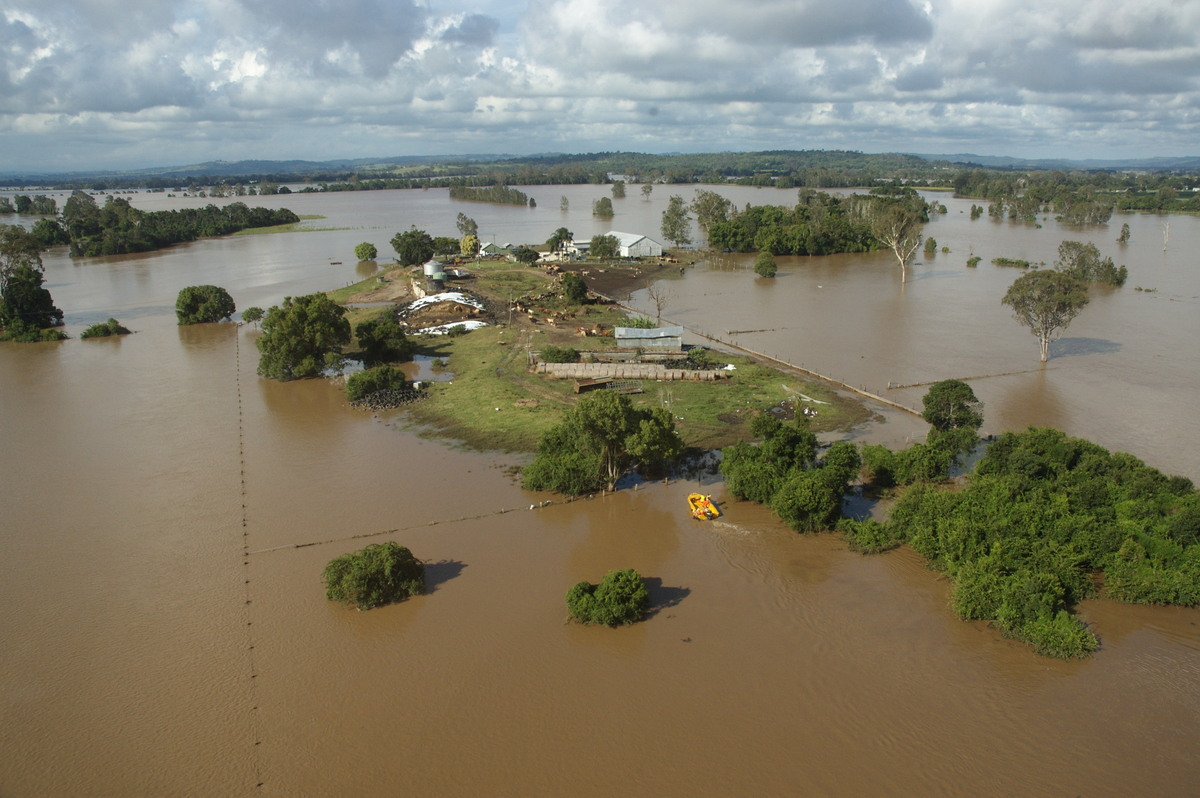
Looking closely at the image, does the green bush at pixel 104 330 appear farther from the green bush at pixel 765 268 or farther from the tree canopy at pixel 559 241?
the green bush at pixel 765 268

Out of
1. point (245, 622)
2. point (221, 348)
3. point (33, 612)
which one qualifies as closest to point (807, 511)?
point (245, 622)

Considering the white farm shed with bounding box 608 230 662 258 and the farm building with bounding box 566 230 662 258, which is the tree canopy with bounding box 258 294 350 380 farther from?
the white farm shed with bounding box 608 230 662 258

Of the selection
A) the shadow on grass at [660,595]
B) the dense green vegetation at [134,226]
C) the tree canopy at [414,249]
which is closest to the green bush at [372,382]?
the shadow on grass at [660,595]

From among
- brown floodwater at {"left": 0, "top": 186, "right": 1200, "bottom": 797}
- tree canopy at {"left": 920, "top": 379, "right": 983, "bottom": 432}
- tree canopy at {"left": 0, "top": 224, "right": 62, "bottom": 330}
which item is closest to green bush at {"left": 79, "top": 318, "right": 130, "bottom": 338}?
tree canopy at {"left": 0, "top": 224, "right": 62, "bottom": 330}

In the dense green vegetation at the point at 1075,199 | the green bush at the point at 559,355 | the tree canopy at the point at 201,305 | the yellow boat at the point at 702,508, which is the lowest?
the yellow boat at the point at 702,508

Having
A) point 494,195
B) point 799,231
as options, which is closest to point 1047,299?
point 799,231

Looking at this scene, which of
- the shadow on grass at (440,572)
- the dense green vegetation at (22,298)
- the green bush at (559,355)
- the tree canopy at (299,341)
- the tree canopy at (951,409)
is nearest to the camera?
the shadow on grass at (440,572)
